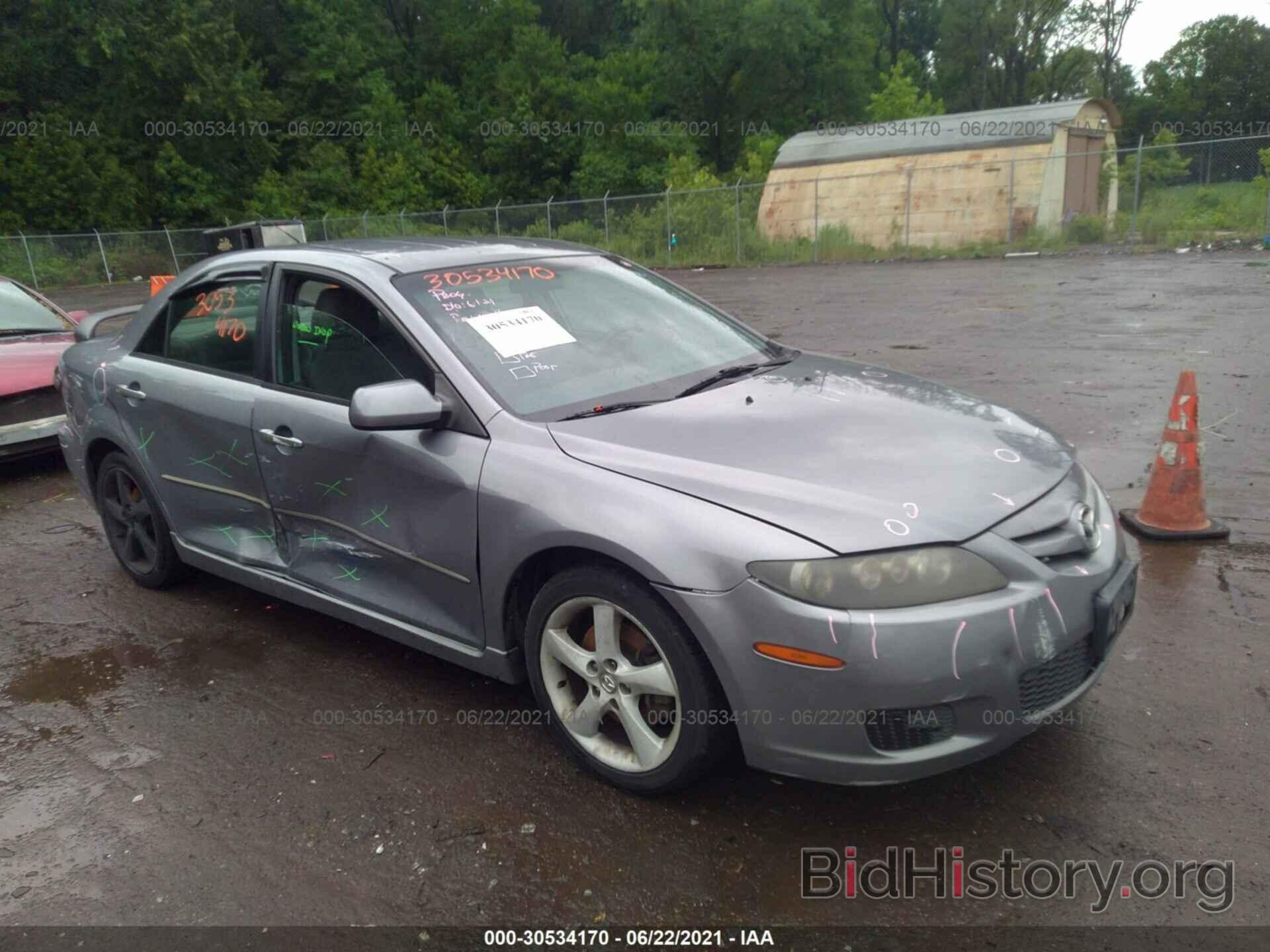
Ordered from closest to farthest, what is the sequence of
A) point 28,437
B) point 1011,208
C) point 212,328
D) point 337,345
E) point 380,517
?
point 380,517 → point 337,345 → point 212,328 → point 28,437 → point 1011,208

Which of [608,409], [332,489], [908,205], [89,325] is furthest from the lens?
[908,205]

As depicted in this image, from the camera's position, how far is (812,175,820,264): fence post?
24.2m

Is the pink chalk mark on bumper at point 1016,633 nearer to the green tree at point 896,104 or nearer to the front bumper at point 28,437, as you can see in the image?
the front bumper at point 28,437

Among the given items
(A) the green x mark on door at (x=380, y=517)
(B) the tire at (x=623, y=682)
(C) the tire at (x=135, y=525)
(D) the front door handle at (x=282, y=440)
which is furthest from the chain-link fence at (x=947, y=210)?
(B) the tire at (x=623, y=682)

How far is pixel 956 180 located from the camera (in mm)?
23531

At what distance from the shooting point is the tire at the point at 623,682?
2.62 metres

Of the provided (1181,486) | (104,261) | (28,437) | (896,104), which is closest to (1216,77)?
(896,104)

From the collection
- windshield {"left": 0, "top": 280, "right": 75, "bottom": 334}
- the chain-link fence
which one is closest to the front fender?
windshield {"left": 0, "top": 280, "right": 75, "bottom": 334}

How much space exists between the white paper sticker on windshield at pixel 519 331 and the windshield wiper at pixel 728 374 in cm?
47

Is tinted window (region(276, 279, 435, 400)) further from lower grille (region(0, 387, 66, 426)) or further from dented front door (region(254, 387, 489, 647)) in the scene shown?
lower grille (region(0, 387, 66, 426))

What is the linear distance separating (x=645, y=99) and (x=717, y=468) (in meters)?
46.1

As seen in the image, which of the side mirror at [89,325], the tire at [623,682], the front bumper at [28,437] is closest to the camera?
the tire at [623,682]

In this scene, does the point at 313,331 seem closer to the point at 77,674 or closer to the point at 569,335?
the point at 569,335

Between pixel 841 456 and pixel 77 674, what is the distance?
3.25m
